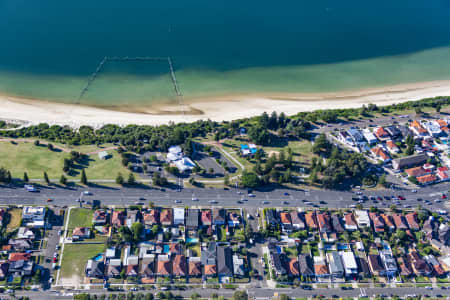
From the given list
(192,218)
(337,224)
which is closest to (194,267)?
(192,218)

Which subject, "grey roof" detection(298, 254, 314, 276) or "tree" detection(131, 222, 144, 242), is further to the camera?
"tree" detection(131, 222, 144, 242)

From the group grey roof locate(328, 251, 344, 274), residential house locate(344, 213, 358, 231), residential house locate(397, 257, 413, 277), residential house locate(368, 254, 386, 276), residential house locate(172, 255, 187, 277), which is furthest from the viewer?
residential house locate(344, 213, 358, 231)

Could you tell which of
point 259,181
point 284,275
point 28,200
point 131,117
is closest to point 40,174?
point 28,200

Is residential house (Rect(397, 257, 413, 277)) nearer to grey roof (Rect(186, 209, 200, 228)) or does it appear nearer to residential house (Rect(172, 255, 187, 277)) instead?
grey roof (Rect(186, 209, 200, 228))

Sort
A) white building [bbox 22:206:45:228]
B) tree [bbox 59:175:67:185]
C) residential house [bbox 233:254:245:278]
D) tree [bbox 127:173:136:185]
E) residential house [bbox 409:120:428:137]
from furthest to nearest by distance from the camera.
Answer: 1. residential house [bbox 409:120:428:137]
2. tree [bbox 127:173:136:185]
3. tree [bbox 59:175:67:185]
4. white building [bbox 22:206:45:228]
5. residential house [bbox 233:254:245:278]

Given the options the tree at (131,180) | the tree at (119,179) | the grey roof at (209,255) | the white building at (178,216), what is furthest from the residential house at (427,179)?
the tree at (119,179)

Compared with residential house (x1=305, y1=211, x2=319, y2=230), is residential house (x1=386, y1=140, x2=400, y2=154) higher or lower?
higher

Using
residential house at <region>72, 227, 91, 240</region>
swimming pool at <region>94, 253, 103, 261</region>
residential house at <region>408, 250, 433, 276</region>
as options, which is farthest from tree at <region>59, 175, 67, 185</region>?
residential house at <region>408, 250, 433, 276</region>

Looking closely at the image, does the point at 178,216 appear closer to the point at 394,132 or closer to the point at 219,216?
the point at 219,216
